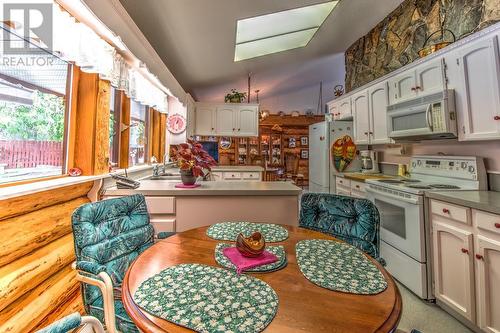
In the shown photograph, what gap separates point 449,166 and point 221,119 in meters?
3.95

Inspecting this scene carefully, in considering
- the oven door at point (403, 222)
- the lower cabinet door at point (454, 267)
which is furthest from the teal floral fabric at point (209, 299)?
the oven door at point (403, 222)

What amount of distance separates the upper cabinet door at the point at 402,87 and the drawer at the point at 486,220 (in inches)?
57.4

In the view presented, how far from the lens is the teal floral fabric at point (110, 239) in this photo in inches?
38.6

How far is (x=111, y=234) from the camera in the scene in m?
1.15

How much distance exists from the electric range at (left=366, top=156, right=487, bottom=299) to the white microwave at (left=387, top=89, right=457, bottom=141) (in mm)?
318

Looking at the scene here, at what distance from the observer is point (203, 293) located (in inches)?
26.9

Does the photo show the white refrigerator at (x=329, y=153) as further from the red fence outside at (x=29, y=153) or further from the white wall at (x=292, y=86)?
the red fence outside at (x=29, y=153)

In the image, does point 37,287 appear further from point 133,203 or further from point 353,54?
point 353,54

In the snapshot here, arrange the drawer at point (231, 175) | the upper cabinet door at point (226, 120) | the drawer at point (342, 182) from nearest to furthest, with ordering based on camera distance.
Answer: the drawer at point (342, 182)
the drawer at point (231, 175)
the upper cabinet door at point (226, 120)

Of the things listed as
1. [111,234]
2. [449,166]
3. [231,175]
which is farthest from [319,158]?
[111,234]

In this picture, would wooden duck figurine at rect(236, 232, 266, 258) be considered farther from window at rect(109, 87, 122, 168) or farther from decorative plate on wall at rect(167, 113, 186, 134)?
decorative plate on wall at rect(167, 113, 186, 134)

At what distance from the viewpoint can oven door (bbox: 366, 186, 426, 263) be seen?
193 cm

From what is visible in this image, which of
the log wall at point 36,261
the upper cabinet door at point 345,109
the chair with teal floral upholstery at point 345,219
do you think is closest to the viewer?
the log wall at point 36,261

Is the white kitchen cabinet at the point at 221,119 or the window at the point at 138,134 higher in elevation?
the white kitchen cabinet at the point at 221,119
